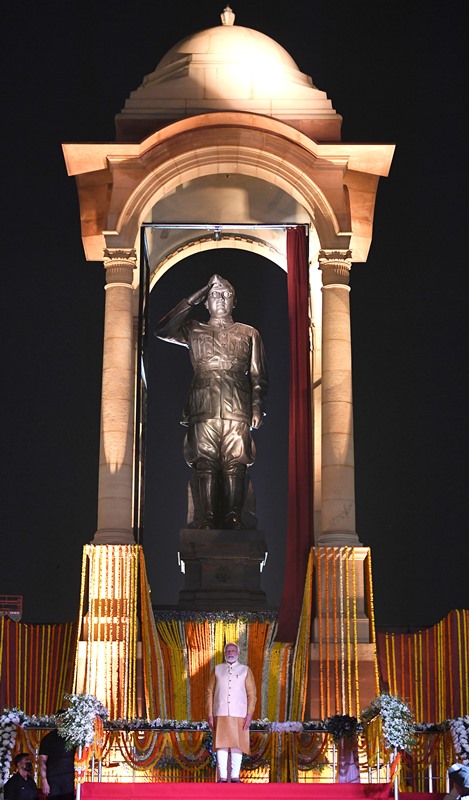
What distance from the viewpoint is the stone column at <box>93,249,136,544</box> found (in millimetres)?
23047

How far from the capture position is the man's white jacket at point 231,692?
1942cm

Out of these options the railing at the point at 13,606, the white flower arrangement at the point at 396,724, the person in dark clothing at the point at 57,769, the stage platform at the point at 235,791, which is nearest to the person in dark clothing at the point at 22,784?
the person in dark clothing at the point at 57,769

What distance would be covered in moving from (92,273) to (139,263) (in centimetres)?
817

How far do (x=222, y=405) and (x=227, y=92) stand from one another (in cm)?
546

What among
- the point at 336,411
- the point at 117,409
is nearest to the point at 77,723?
the point at 117,409

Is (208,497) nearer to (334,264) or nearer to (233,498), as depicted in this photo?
(233,498)

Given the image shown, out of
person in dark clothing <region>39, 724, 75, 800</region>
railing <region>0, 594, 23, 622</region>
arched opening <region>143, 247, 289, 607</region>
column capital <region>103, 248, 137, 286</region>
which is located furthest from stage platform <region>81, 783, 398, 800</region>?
A: railing <region>0, 594, 23, 622</region>

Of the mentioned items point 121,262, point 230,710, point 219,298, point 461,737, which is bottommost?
point 461,737

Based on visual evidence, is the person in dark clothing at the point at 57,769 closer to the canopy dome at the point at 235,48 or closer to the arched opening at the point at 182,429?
the arched opening at the point at 182,429

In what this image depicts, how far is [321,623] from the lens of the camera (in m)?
22.5

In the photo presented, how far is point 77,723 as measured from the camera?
58.4 feet

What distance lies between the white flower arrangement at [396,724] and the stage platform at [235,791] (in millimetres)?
535

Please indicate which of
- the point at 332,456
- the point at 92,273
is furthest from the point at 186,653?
the point at 92,273

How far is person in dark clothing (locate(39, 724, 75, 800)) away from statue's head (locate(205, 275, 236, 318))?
10752 millimetres
